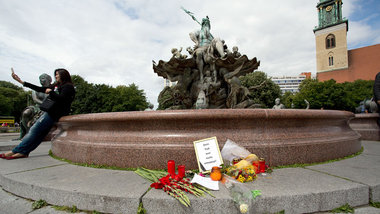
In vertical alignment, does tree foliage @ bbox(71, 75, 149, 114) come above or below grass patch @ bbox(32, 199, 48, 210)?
above

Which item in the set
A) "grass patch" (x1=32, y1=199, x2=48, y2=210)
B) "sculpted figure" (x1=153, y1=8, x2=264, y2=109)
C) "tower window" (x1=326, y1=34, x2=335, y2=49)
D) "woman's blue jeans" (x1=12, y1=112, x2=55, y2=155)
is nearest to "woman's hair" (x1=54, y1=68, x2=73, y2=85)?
"woman's blue jeans" (x1=12, y1=112, x2=55, y2=155)

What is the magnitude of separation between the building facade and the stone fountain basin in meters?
77.0

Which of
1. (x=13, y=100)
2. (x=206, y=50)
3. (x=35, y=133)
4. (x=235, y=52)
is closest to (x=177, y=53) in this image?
(x=206, y=50)

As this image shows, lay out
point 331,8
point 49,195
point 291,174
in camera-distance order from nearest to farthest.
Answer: point 49,195 < point 291,174 < point 331,8

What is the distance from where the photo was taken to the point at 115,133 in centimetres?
349

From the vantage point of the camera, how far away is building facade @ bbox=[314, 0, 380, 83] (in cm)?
6350

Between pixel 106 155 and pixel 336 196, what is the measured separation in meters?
3.25

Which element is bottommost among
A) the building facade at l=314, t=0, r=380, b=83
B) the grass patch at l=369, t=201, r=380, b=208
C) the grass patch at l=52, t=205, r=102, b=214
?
the grass patch at l=369, t=201, r=380, b=208

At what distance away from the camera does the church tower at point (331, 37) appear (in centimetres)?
6706

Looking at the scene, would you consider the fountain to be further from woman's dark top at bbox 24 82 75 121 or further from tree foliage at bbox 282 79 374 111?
tree foliage at bbox 282 79 374 111

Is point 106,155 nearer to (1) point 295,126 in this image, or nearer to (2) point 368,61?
(1) point 295,126

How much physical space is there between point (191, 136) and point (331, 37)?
287 ft

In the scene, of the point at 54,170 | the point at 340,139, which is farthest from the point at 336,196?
the point at 54,170

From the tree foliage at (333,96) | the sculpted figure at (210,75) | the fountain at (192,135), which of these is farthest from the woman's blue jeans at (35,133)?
the tree foliage at (333,96)
